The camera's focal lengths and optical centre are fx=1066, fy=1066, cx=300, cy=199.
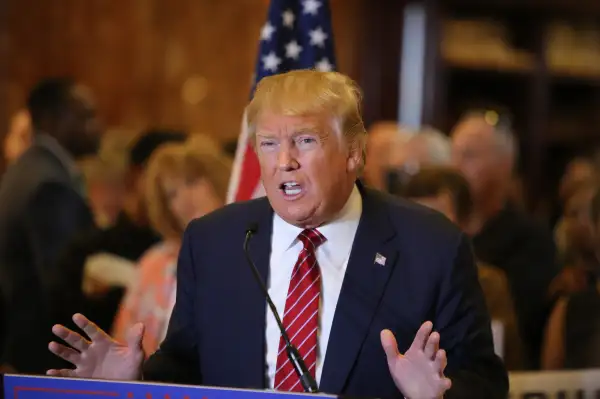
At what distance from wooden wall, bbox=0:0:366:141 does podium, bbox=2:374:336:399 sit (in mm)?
4453

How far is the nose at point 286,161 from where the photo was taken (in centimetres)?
194

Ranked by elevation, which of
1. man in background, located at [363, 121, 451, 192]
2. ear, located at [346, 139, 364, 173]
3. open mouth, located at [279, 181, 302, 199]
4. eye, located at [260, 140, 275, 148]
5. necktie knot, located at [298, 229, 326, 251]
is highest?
eye, located at [260, 140, 275, 148]

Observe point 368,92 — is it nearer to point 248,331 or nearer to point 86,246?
point 86,246

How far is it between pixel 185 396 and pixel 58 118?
113 inches

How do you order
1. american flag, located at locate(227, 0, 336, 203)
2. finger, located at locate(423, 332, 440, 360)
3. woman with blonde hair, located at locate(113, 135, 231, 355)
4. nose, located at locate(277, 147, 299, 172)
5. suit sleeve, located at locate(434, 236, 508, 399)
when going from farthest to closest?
woman with blonde hair, located at locate(113, 135, 231, 355) → american flag, located at locate(227, 0, 336, 203) → suit sleeve, located at locate(434, 236, 508, 399) → nose, located at locate(277, 147, 299, 172) → finger, located at locate(423, 332, 440, 360)

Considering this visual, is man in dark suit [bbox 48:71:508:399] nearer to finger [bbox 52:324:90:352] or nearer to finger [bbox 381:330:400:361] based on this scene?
finger [bbox 52:324:90:352]

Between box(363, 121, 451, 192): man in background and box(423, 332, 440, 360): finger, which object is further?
box(363, 121, 451, 192): man in background

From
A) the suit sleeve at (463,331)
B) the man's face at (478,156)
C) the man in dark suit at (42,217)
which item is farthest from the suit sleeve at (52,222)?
the suit sleeve at (463,331)

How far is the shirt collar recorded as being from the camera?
2.09 metres

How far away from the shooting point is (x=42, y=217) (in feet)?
13.1

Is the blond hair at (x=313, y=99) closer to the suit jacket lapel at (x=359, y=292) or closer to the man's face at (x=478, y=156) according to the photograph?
the suit jacket lapel at (x=359, y=292)

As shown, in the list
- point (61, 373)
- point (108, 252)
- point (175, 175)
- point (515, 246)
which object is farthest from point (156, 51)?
point (61, 373)

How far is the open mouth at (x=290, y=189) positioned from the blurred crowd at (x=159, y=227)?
45.3 inches

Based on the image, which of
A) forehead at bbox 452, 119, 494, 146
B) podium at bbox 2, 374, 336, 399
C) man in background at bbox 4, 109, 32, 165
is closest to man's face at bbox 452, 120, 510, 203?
forehead at bbox 452, 119, 494, 146
